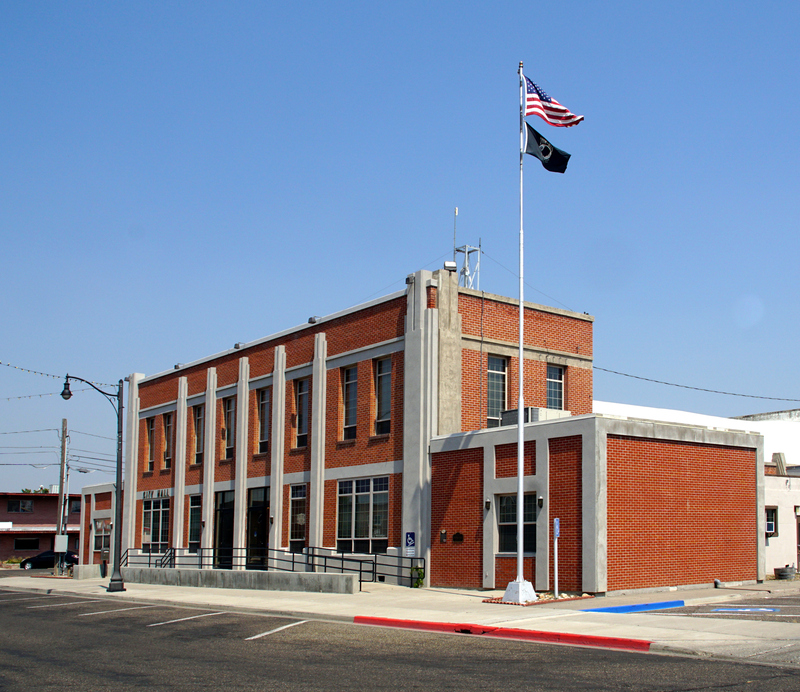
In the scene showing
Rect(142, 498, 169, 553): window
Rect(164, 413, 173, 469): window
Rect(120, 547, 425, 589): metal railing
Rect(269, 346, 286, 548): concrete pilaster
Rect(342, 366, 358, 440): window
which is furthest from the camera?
Rect(164, 413, 173, 469): window

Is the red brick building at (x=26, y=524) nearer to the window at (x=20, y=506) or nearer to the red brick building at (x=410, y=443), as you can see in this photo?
the window at (x=20, y=506)

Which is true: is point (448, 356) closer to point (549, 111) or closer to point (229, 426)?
point (549, 111)

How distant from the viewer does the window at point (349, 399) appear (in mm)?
32406

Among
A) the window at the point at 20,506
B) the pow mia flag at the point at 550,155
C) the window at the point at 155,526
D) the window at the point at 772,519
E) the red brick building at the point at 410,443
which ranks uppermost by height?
the pow mia flag at the point at 550,155

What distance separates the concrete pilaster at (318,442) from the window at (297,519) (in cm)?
59

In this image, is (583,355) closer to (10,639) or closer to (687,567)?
(687,567)

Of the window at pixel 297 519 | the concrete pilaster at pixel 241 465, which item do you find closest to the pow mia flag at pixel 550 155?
the window at pixel 297 519

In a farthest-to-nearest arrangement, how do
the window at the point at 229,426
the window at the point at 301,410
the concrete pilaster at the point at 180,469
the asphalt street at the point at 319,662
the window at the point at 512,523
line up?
the concrete pilaster at the point at 180,469
the window at the point at 229,426
the window at the point at 301,410
the window at the point at 512,523
the asphalt street at the point at 319,662

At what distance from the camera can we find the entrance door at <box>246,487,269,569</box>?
120 ft

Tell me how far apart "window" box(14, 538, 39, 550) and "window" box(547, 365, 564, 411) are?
221ft

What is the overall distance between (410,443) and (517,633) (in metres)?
12.6

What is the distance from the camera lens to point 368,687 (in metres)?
11.2

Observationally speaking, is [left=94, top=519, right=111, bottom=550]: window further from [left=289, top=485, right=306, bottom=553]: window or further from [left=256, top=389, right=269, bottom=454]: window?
[left=289, top=485, right=306, bottom=553]: window

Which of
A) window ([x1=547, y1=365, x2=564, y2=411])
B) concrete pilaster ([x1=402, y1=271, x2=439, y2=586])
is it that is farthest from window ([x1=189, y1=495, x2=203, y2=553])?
window ([x1=547, y1=365, x2=564, y2=411])
